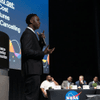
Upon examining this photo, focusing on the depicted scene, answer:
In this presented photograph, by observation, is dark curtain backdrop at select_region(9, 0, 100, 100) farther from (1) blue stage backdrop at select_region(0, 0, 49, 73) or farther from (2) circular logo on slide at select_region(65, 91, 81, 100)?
(2) circular logo on slide at select_region(65, 91, 81, 100)

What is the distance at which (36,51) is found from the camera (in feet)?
4.63

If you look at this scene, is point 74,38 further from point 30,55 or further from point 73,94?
point 30,55

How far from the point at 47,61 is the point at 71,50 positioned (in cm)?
241

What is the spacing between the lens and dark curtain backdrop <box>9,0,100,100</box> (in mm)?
7102

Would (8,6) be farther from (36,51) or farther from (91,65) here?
(91,65)

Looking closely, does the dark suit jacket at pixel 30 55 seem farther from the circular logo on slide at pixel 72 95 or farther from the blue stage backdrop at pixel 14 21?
the blue stage backdrop at pixel 14 21

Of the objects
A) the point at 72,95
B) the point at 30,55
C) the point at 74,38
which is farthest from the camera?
the point at 74,38

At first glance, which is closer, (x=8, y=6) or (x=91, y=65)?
(x=8, y=6)

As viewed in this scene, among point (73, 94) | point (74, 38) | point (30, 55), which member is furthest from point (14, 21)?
point (74, 38)

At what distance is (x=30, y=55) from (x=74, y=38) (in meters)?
6.11

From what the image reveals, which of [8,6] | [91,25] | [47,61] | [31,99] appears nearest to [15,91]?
[47,61]

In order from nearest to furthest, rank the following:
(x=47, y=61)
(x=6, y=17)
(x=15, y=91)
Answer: (x=6, y=17) < (x=15, y=91) < (x=47, y=61)

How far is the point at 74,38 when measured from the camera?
290 inches

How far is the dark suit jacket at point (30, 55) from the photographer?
138cm
